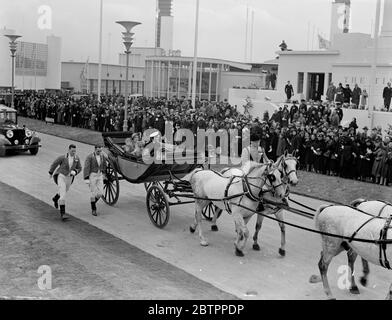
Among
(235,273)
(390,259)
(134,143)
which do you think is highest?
(134,143)

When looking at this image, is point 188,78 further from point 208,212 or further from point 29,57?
point 208,212

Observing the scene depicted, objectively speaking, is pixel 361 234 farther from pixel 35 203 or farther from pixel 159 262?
pixel 35 203

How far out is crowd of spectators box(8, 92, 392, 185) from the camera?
18.0 metres

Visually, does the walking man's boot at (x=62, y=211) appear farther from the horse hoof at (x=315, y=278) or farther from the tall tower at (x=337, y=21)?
the tall tower at (x=337, y=21)

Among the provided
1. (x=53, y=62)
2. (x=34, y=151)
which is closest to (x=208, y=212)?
(x=34, y=151)

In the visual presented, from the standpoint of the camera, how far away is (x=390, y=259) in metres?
7.79

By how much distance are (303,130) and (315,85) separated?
16.2m

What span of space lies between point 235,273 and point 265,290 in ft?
3.14

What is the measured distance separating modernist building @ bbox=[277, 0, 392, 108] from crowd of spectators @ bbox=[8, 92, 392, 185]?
4443 millimetres

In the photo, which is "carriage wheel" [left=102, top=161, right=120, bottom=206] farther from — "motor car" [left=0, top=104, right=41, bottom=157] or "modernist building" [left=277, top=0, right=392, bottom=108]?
"modernist building" [left=277, top=0, right=392, bottom=108]
